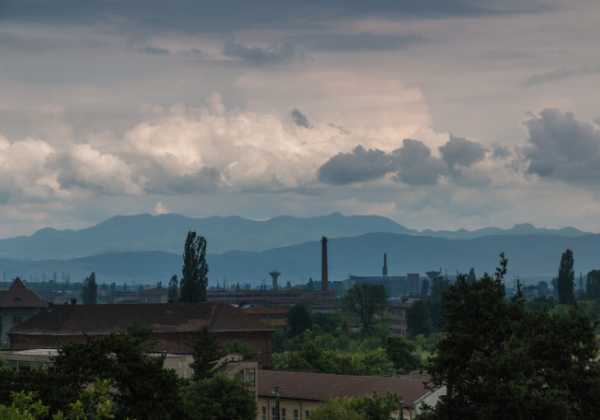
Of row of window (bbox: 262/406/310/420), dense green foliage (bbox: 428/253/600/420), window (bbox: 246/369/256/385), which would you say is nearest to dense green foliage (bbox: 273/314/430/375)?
row of window (bbox: 262/406/310/420)

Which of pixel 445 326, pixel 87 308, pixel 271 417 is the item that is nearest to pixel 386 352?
pixel 87 308

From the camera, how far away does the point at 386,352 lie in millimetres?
137625

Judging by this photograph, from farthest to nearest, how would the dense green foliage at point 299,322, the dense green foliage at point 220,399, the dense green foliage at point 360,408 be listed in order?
the dense green foliage at point 299,322, the dense green foliage at point 360,408, the dense green foliage at point 220,399

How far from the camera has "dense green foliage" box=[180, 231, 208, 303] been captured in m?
150

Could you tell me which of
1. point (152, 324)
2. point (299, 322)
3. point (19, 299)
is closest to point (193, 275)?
point (152, 324)

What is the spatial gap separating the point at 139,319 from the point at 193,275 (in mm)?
22704

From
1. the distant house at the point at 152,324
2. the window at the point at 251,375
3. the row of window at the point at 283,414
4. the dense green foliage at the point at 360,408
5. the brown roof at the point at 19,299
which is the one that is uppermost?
the brown roof at the point at 19,299

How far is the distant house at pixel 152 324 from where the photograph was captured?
128 m

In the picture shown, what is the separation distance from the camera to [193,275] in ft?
499

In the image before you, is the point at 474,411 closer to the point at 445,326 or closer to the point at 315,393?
the point at 445,326

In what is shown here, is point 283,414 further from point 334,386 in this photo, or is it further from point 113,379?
point 113,379

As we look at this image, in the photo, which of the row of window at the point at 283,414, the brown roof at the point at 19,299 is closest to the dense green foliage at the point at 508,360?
the row of window at the point at 283,414

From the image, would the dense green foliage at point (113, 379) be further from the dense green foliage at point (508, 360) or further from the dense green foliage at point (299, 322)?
the dense green foliage at point (299, 322)

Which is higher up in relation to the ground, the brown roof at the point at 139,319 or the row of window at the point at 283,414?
the brown roof at the point at 139,319
